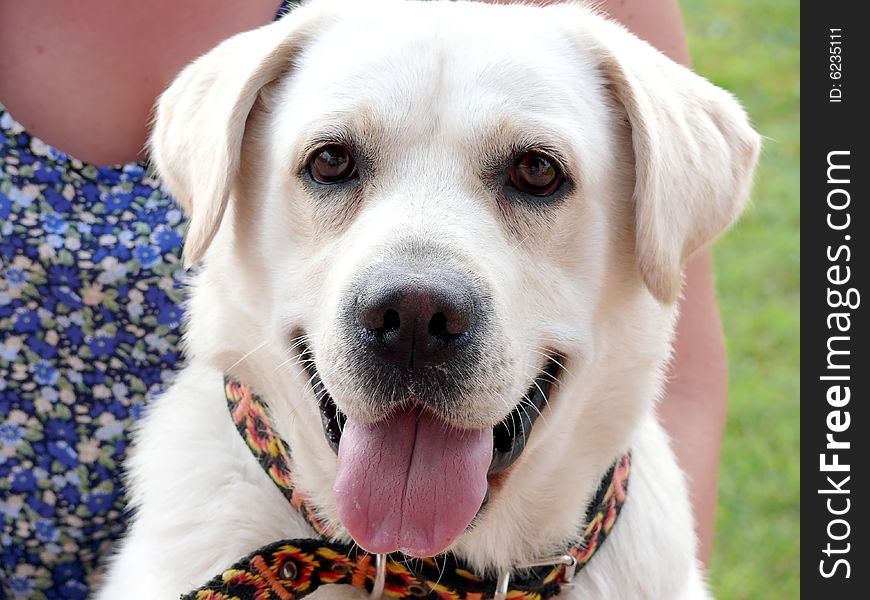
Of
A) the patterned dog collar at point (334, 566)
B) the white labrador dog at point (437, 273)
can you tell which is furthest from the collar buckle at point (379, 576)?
the white labrador dog at point (437, 273)

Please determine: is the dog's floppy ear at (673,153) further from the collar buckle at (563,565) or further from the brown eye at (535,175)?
the collar buckle at (563,565)

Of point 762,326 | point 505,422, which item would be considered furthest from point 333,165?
point 762,326

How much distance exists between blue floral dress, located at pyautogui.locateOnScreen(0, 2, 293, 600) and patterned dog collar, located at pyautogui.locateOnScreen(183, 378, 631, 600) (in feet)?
1.56

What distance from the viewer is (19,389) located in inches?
119

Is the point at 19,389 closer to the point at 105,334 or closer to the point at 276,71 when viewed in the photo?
the point at 105,334

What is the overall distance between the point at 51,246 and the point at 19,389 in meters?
0.39

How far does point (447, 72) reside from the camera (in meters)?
2.45

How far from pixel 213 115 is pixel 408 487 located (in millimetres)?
942

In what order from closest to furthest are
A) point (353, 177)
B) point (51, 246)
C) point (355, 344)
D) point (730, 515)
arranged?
point (355, 344) → point (353, 177) → point (51, 246) → point (730, 515)

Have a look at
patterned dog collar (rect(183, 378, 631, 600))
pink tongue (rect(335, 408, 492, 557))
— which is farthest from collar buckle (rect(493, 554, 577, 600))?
pink tongue (rect(335, 408, 492, 557))

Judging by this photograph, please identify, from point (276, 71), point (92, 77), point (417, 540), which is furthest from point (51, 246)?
point (417, 540)

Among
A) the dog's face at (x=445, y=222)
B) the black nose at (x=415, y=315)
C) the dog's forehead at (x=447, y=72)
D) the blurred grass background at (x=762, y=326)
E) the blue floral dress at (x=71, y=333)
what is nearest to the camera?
→ the black nose at (x=415, y=315)

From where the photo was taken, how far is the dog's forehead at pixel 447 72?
2426 millimetres

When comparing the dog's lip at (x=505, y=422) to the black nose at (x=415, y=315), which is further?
the dog's lip at (x=505, y=422)
